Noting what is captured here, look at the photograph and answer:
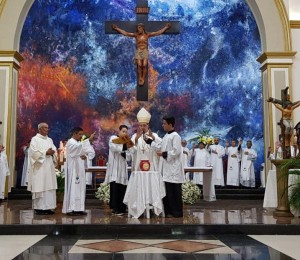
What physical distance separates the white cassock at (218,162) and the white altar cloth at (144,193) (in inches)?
312

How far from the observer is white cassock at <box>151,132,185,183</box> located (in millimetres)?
→ 7602

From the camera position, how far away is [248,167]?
1512 centimetres

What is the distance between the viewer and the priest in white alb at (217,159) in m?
15.2

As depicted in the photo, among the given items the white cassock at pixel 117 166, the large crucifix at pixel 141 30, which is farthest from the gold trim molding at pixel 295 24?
the white cassock at pixel 117 166

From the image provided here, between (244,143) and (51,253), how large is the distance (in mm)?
12642

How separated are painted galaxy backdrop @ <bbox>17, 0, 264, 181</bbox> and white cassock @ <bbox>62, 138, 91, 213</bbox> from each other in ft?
28.3

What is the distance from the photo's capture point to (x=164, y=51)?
17656 mm

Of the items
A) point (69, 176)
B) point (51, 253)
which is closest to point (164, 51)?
point (69, 176)

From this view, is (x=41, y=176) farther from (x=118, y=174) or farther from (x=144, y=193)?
(x=144, y=193)

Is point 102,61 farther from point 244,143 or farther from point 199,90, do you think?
point 244,143

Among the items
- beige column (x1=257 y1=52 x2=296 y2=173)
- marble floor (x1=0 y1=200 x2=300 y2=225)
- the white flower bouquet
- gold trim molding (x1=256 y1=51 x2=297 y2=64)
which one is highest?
gold trim molding (x1=256 y1=51 x2=297 y2=64)

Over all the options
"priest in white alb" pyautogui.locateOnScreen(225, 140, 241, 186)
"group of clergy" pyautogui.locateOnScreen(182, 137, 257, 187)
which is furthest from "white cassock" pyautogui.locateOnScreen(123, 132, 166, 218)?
"priest in white alb" pyautogui.locateOnScreen(225, 140, 241, 186)

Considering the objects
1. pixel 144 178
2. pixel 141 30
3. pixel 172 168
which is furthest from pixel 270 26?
pixel 144 178

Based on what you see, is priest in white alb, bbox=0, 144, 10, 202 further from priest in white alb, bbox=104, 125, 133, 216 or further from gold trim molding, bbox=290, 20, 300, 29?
gold trim molding, bbox=290, 20, 300, 29
